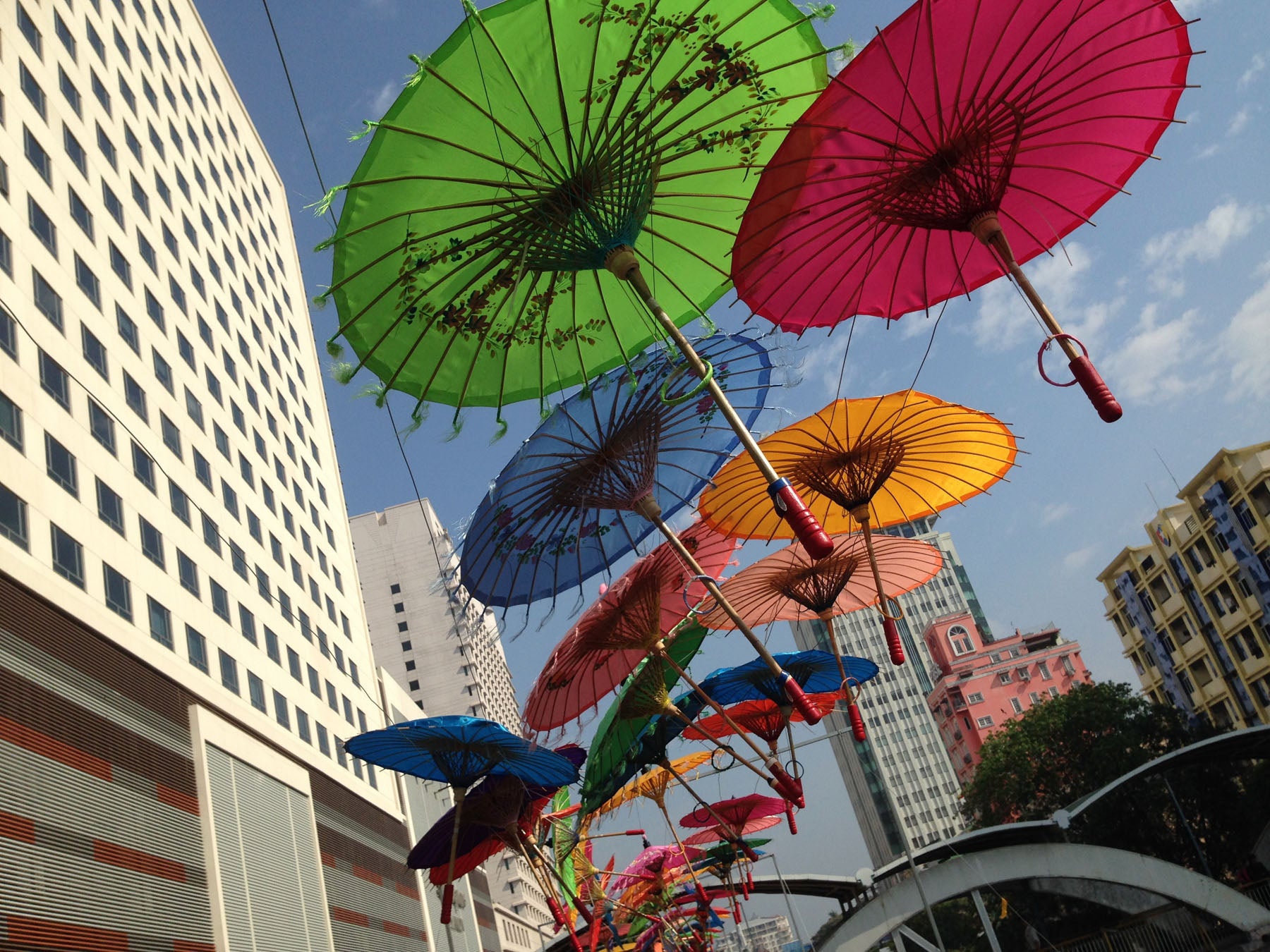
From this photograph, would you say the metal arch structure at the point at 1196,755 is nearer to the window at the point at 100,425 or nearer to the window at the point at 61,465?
the window at the point at 61,465

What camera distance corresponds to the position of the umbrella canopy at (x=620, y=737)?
42.2ft

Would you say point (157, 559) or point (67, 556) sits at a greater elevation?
point (157, 559)

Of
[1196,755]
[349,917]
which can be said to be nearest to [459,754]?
[349,917]

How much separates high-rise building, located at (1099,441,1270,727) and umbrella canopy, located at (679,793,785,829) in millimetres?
33335

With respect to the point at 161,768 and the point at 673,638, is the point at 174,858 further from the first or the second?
the point at 673,638

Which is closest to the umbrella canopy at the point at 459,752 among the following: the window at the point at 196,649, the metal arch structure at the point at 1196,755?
the window at the point at 196,649

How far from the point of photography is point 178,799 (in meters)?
24.7

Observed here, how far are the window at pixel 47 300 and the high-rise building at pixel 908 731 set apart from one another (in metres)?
104

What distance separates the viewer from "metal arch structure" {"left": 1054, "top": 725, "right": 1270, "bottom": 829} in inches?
1304

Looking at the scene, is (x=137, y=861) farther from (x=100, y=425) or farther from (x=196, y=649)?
(x=100, y=425)

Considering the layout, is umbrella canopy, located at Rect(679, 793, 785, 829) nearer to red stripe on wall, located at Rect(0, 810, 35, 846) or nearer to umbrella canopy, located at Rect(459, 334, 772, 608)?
red stripe on wall, located at Rect(0, 810, 35, 846)

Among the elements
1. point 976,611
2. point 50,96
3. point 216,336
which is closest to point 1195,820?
point 216,336

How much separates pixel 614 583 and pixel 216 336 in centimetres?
3142

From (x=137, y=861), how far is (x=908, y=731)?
119m
